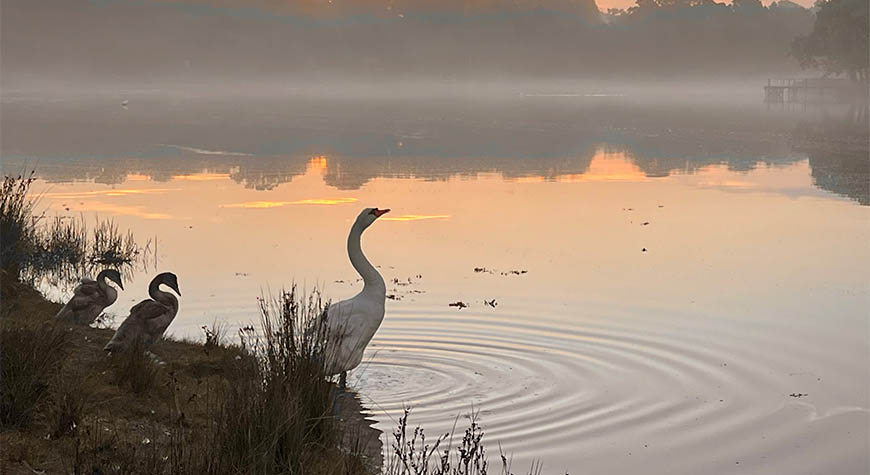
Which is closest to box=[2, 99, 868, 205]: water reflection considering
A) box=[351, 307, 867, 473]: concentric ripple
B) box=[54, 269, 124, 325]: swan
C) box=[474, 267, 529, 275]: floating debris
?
box=[474, 267, 529, 275]: floating debris

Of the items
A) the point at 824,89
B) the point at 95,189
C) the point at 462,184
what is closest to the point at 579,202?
the point at 462,184

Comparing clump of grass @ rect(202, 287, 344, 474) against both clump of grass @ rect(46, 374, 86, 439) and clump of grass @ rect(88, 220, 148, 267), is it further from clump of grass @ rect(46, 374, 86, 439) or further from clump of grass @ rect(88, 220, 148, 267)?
clump of grass @ rect(88, 220, 148, 267)

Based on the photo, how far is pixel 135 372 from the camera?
9758 millimetres

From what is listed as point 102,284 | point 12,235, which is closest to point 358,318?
point 102,284

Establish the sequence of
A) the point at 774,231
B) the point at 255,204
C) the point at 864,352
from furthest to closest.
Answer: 1. the point at 255,204
2. the point at 774,231
3. the point at 864,352

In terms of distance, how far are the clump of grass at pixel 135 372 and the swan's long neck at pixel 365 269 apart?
2.54 m

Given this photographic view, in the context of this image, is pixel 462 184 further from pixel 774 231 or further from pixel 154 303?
pixel 154 303

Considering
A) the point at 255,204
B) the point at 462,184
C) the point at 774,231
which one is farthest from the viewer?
the point at 462,184

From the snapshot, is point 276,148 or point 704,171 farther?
point 276,148

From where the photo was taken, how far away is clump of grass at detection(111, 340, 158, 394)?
9703mm

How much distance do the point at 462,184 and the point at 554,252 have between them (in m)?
12.6

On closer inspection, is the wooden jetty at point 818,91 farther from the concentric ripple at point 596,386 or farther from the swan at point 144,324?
the swan at point 144,324

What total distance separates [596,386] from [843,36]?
95.6m

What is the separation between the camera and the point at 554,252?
20.0 m
